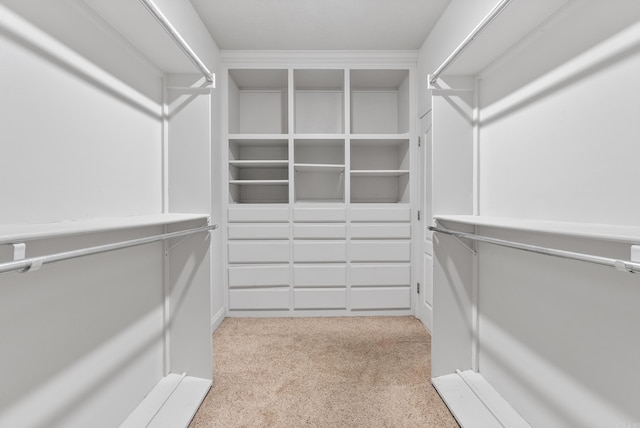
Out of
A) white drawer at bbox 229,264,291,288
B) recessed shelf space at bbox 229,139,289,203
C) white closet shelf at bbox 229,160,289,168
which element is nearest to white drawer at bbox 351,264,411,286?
white drawer at bbox 229,264,291,288

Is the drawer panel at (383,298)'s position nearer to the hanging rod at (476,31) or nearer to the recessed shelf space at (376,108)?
the recessed shelf space at (376,108)

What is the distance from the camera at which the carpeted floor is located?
1554 millimetres

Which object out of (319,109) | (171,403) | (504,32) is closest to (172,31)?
(504,32)

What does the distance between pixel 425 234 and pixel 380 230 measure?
1.38ft

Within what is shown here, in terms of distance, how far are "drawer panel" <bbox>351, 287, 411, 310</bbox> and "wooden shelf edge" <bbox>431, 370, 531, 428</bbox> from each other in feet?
3.80

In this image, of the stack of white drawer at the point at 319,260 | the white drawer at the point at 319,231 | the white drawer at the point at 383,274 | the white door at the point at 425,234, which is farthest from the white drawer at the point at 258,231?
the white door at the point at 425,234

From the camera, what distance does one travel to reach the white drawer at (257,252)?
291 centimetres

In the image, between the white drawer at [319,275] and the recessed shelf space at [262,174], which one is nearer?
the white drawer at [319,275]

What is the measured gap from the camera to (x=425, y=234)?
9.11ft

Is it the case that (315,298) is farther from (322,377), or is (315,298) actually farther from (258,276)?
(322,377)

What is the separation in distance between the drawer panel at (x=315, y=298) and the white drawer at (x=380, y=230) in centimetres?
59

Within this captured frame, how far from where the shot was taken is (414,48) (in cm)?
287

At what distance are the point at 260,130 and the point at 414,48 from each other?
1744 mm

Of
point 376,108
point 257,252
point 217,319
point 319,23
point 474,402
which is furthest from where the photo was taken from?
point 376,108
